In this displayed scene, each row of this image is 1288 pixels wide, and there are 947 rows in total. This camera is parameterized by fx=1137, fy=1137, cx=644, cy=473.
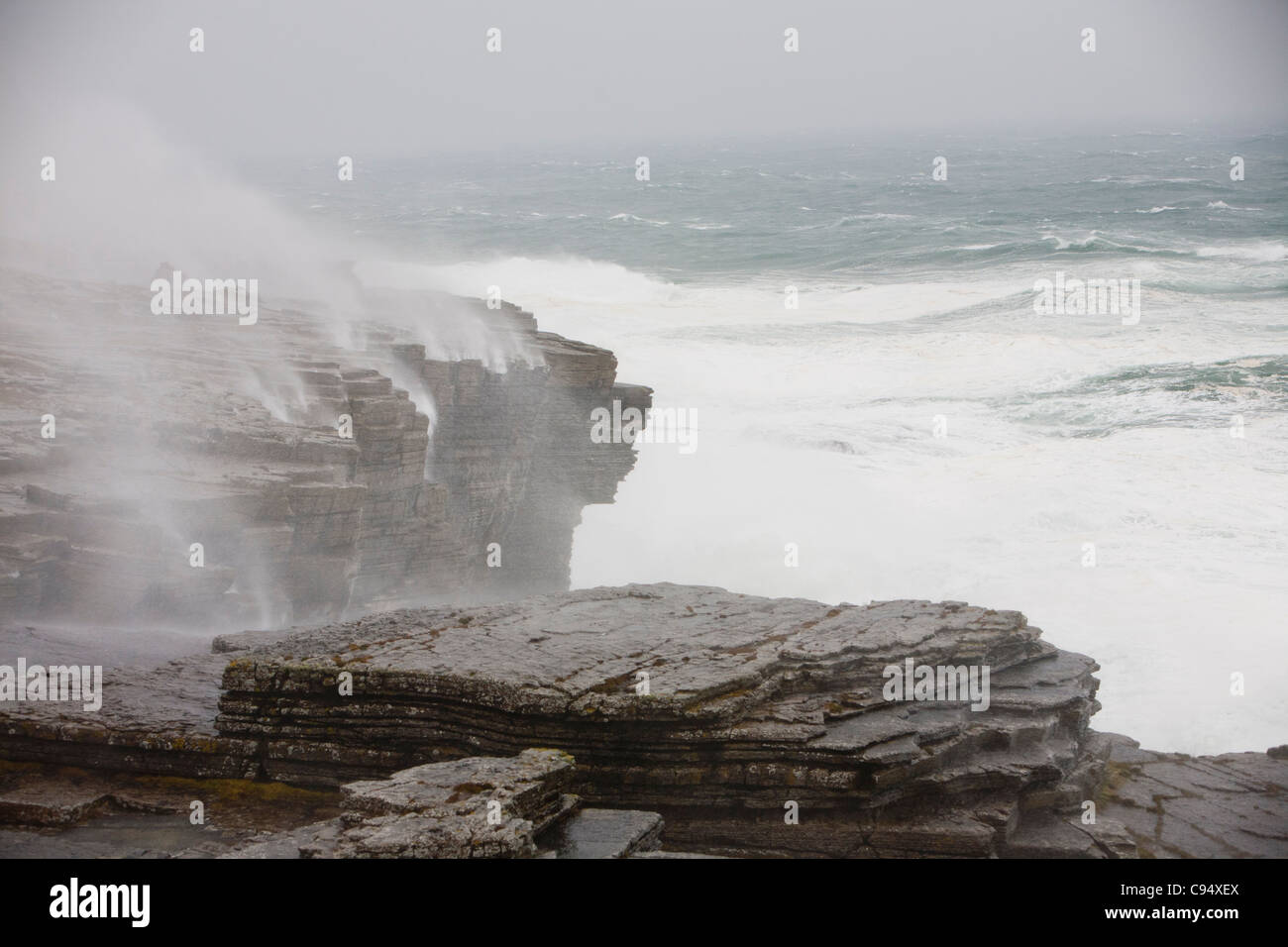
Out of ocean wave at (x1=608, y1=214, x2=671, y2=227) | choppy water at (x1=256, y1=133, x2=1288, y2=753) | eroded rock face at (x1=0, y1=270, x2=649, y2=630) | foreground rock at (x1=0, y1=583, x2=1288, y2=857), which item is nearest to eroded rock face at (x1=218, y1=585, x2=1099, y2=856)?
foreground rock at (x1=0, y1=583, x2=1288, y2=857)

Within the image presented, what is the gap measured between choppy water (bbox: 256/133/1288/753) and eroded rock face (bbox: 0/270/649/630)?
289 inches

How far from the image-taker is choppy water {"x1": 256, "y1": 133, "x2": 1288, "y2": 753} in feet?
72.3

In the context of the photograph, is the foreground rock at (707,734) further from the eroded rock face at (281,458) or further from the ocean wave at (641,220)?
the ocean wave at (641,220)

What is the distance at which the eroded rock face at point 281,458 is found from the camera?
13.8m

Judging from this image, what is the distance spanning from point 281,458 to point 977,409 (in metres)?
25.6

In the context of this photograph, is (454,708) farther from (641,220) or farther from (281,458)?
(641,220)

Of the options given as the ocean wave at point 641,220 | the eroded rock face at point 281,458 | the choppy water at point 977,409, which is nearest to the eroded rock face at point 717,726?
the eroded rock face at point 281,458

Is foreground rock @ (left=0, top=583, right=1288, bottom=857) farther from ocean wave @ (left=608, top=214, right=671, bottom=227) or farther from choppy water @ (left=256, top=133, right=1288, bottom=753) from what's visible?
ocean wave @ (left=608, top=214, right=671, bottom=227)

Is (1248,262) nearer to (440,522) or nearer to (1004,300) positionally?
(1004,300)

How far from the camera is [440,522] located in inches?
739

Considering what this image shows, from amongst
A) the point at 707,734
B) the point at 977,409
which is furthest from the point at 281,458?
the point at 977,409

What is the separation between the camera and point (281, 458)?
51.9 feet

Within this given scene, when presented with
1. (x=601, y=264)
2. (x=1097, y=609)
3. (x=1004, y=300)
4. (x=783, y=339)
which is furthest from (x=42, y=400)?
(x=601, y=264)

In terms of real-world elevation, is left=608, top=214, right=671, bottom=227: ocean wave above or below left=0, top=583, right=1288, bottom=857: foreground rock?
above
